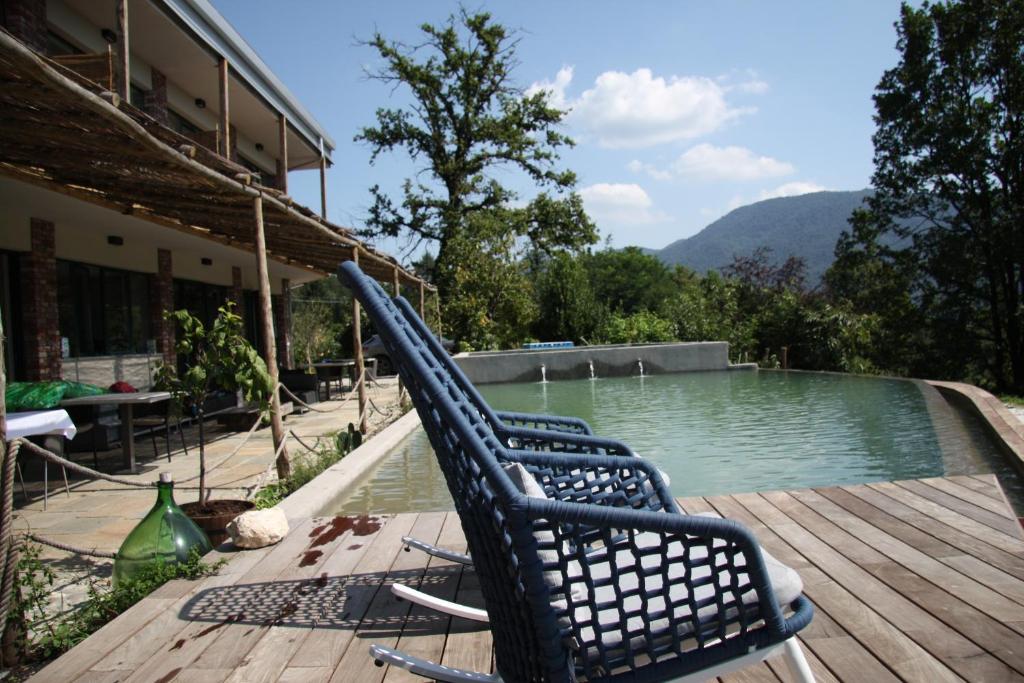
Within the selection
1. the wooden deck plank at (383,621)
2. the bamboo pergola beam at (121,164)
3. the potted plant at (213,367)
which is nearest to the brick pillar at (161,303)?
the bamboo pergola beam at (121,164)

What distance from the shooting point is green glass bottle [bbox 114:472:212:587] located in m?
2.93

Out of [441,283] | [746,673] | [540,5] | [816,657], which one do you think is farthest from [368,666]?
[441,283]

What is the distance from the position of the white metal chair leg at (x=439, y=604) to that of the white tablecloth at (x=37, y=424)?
3.62 meters

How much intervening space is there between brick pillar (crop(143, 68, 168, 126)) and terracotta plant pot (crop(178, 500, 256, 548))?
8890 millimetres

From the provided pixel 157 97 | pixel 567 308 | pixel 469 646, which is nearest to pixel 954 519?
pixel 469 646

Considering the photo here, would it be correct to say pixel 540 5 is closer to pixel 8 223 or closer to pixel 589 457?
pixel 8 223

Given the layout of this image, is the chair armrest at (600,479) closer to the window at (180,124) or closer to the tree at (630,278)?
the window at (180,124)

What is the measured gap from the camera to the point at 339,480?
5.26 metres

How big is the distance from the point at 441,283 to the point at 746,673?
69.8 feet

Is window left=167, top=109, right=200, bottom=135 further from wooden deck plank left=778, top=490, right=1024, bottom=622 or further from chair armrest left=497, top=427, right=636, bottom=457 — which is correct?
wooden deck plank left=778, top=490, right=1024, bottom=622

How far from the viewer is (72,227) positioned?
9.28m

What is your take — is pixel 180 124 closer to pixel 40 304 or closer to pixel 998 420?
pixel 40 304

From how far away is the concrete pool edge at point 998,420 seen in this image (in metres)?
6.06

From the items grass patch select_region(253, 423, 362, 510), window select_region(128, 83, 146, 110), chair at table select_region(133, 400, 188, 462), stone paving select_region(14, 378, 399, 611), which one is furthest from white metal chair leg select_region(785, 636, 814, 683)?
window select_region(128, 83, 146, 110)
